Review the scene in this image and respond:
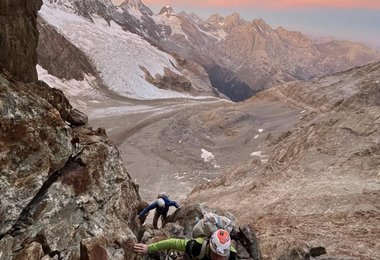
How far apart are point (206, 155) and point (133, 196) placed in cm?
3039

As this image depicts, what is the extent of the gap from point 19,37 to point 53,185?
4751mm

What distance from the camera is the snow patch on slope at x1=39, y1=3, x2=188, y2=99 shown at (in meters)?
81.5

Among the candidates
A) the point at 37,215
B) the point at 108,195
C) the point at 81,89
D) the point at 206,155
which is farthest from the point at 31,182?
the point at 81,89

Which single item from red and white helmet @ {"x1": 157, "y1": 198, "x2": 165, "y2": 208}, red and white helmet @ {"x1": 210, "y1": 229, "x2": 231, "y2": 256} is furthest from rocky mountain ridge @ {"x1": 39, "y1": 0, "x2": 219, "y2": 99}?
red and white helmet @ {"x1": 210, "y1": 229, "x2": 231, "y2": 256}

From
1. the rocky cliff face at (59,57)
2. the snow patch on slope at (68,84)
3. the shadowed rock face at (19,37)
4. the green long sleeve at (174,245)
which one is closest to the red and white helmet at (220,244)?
→ the green long sleeve at (174,245)

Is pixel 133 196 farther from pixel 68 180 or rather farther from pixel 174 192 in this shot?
pixel 174 192

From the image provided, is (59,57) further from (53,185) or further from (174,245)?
(174,245)

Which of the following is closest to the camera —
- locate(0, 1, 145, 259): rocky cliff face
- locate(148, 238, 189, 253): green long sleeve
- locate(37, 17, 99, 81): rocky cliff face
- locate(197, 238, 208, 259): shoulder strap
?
locate(197, 238, 208, 259): shoulder strap

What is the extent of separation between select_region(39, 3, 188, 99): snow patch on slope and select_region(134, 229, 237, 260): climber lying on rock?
70.8 m

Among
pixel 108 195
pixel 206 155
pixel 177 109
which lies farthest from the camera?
pixel 177 109

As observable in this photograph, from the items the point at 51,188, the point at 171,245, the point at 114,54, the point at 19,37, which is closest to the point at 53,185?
the point at 51,188

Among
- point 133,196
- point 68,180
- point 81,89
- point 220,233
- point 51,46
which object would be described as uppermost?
point 220,233

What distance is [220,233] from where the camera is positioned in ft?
21.7

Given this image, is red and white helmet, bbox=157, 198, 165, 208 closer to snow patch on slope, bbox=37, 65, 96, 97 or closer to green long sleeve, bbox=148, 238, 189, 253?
green long sleeve, bbox=148, 238, 189, 253
